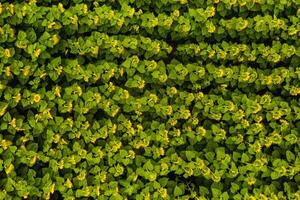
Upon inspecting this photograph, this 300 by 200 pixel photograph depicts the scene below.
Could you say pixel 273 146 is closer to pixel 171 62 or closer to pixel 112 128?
pixel 171 62

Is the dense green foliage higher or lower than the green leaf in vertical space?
higher

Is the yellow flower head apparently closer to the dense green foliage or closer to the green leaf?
the dense green foliage

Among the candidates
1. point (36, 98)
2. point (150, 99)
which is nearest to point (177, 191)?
point (150, 99)

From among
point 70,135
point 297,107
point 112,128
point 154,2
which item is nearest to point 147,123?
point 112,128

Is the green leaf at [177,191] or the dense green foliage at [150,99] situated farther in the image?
the green leaf at [177,191]

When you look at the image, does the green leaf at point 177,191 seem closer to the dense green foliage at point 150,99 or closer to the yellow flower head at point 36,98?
the dense green foliage at point 150,99

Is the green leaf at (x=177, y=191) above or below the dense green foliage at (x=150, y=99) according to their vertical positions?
below

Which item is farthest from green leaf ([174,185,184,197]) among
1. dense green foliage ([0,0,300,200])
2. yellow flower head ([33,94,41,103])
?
yellow flower head ([33,94,41,103])

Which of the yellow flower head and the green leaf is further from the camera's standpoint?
the green leaf

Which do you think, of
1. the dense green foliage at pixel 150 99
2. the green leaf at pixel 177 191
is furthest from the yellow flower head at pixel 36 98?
the green leaf at pixel 177 191
